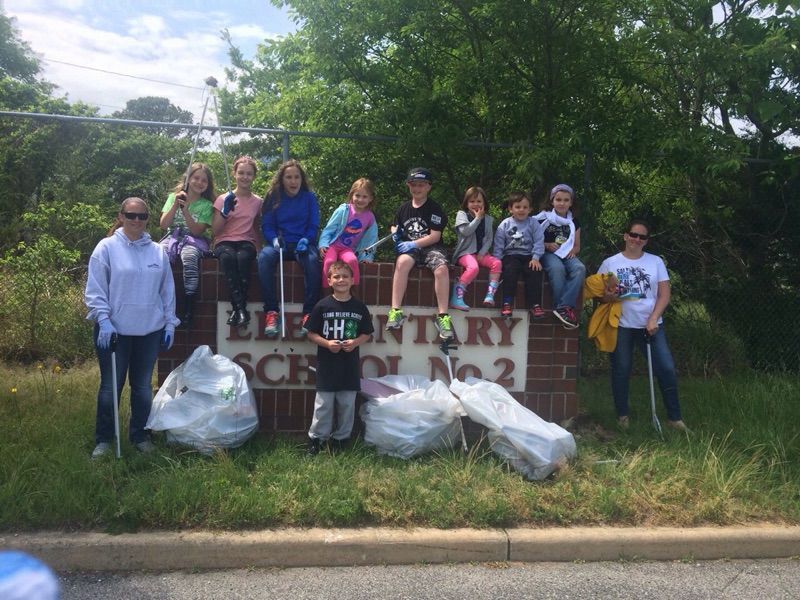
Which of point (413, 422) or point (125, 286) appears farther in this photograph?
point (413, 422)

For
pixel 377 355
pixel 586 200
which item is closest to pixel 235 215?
pixel 377 355

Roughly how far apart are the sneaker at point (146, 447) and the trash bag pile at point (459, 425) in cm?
140

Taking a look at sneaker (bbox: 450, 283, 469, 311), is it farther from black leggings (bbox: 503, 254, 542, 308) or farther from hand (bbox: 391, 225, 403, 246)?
hand (bbox: 391, 225, 403, 246)

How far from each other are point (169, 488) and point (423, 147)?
149 inches

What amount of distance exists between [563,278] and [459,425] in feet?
4.71

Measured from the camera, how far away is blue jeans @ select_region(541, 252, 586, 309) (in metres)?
5.02

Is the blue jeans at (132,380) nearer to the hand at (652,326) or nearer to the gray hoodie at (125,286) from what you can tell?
the gray hoodie at (125,286)

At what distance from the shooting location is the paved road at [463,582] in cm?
316

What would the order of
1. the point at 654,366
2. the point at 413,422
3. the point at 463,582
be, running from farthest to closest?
the point at 654,366, the point at 413,422, the point at 463,582

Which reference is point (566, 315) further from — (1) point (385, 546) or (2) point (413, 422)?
(1) point (385, 546)

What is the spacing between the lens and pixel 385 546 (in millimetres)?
3467

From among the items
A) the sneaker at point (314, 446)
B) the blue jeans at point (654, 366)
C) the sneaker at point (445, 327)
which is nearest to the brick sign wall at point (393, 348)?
the sneaker at point (445, 327)

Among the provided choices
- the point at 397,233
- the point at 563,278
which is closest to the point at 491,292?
the point at 563,278

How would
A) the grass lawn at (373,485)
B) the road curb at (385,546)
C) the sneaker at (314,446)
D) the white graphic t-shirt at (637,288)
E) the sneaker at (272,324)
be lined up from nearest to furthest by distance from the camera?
1. the road curb at (385,546)
2. the grass lawn at (373,485)
3. the sneaker at (314,446)
4. the sneaker at (272,324)
5. the white graphic t-shirt at (637,288)
